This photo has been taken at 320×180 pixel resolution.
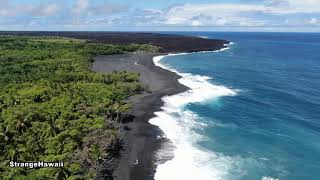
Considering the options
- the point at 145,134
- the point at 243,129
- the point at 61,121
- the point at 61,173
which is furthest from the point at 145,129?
the point at 61,173

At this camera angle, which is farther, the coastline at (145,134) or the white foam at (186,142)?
the white foam at (186,142)

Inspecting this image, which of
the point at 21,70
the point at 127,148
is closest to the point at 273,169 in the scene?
the point at 127,148

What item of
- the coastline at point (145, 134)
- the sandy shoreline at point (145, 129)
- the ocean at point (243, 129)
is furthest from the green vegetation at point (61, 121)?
the ocean at point (243, 129)

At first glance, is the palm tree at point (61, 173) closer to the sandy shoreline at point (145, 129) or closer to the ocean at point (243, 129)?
the sandy shoreline at point (145, 129)

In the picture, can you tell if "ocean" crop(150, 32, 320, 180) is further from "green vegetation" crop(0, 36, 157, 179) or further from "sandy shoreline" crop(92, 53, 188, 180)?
"green vegetation" crop(0, 36, 157, 179)

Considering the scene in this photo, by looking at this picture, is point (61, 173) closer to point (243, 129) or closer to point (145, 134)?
point (145, 134)

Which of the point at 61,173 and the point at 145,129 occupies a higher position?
the point at 61,173

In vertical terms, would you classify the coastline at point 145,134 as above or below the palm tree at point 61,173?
below

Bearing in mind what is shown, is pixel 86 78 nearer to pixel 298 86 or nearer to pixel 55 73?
pixel 55 73
